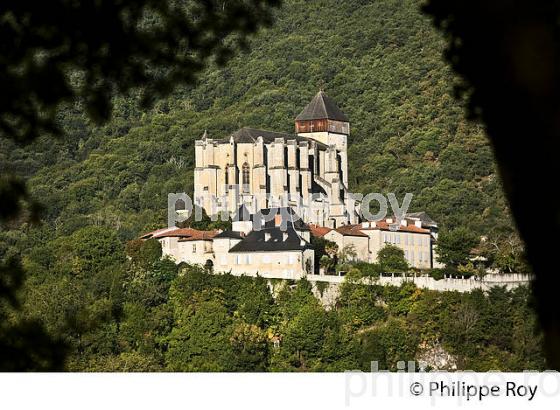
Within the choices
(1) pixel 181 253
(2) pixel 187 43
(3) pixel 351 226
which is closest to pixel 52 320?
(1) pixel 181 253

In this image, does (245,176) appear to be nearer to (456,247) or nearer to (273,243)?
(273,243)

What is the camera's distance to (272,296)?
46656 mm

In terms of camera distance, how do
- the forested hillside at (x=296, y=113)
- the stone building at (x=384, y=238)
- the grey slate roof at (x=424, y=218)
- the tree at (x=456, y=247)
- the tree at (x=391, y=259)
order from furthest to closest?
the forested hillside at (x=296, y=113) → the grey slate roof at (x=424, y=218) → the stone building at (x=384, y=238) → the tree at (x=456, y=247) → the tree at (x=391, y=259)

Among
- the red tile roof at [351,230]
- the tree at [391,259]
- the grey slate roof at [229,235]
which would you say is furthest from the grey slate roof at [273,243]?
the tree at [391,259]

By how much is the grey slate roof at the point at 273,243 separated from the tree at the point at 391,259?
2.82 meters

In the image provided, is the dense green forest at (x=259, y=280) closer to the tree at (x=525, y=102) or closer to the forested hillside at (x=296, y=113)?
the forested hillside at (x=296, y=113)

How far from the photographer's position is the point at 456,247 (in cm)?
5056

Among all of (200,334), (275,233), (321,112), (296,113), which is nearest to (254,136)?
(321,112)

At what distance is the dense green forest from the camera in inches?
1745

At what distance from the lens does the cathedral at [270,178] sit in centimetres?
5691

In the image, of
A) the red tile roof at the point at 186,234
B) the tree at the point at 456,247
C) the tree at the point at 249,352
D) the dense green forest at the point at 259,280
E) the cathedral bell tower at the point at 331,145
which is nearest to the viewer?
the tree at the point at 249,352

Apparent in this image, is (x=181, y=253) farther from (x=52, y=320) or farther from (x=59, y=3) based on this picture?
(x=59, y=3)

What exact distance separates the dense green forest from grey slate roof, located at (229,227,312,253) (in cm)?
178
